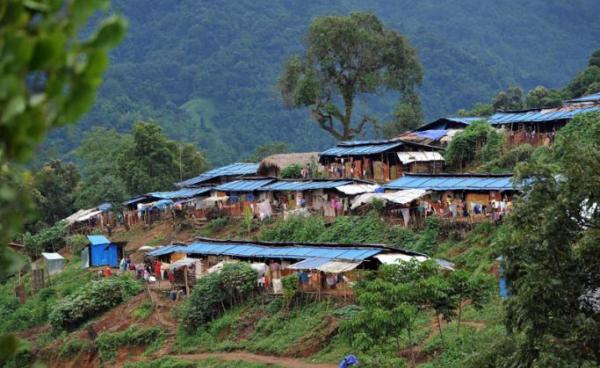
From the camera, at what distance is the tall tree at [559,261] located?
10797mm

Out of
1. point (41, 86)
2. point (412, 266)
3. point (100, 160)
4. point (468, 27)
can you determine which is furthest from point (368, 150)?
point (468, 27)

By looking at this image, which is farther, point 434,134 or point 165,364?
point 434,134

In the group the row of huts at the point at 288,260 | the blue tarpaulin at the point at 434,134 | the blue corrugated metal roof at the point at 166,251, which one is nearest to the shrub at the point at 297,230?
the row of huts at the point at 288,260

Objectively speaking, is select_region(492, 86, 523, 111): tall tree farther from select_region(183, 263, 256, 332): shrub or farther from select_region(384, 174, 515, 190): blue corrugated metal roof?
select_region(183, 263, 256, 332): shrub

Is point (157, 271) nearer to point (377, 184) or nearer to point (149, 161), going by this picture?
point (377, 184)

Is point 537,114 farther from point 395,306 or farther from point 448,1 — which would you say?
point 448,1

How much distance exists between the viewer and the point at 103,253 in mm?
36156

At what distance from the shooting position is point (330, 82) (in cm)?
4403

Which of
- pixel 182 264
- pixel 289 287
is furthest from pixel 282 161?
pixel 289 287

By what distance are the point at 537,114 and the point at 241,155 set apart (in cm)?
4724

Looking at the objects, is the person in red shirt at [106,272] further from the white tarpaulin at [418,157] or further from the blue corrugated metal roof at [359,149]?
the white tarpaulin at [418,157]

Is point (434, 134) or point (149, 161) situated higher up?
point (434, 134)

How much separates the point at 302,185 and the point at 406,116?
14.1 meters

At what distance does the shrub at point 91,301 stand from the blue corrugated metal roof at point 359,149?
32.4 feet
